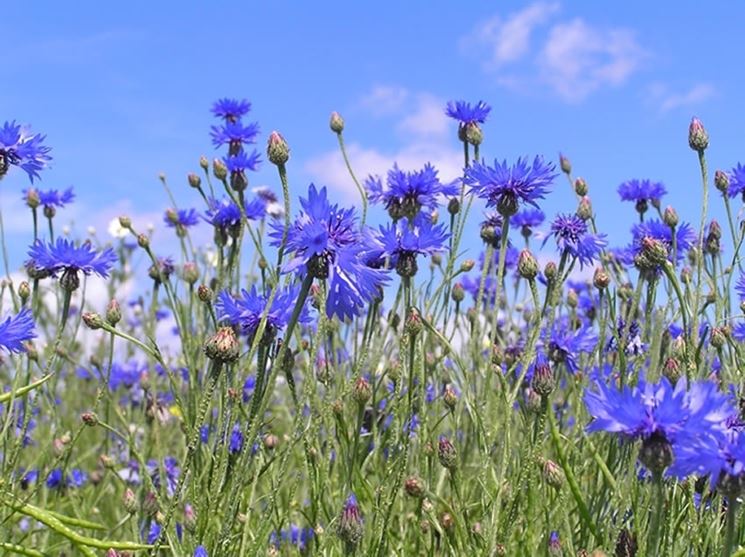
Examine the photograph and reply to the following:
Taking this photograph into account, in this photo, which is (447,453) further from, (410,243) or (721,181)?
(721,181)

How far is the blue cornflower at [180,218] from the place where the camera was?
346 cm

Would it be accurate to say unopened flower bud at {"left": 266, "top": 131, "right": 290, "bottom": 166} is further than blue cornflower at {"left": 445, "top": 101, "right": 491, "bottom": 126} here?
No

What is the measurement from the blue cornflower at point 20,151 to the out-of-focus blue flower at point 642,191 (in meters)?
1.96

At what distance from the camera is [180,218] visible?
3.56m

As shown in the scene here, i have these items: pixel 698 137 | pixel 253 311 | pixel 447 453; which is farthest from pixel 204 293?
pixel 698 137

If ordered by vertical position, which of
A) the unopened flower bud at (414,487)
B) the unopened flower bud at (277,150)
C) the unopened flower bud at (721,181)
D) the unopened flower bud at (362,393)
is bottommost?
the unopened flower bud at (414,487)

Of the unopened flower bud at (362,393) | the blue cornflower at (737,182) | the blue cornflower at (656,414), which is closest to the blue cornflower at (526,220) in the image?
the blue cornflower at (737,182)

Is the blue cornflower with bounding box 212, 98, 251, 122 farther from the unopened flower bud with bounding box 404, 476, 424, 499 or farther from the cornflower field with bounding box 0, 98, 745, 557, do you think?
the unopened flower bud with bounding box 404, 476, 424, 499

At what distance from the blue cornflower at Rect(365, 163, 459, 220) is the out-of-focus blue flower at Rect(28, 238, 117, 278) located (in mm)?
752

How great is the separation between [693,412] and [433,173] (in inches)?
56.9

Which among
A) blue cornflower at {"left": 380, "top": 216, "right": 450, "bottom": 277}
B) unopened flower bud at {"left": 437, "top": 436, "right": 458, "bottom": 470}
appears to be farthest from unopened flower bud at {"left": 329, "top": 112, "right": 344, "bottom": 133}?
unopened flower bud at {"left": 437, "top": 436, "right": 458, "bottom": 470}

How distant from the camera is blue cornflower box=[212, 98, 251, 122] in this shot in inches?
138

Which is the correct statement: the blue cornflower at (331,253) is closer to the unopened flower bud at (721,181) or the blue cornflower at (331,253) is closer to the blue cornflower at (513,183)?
the blue cornflower at (513,183)

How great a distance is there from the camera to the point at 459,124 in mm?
2881
